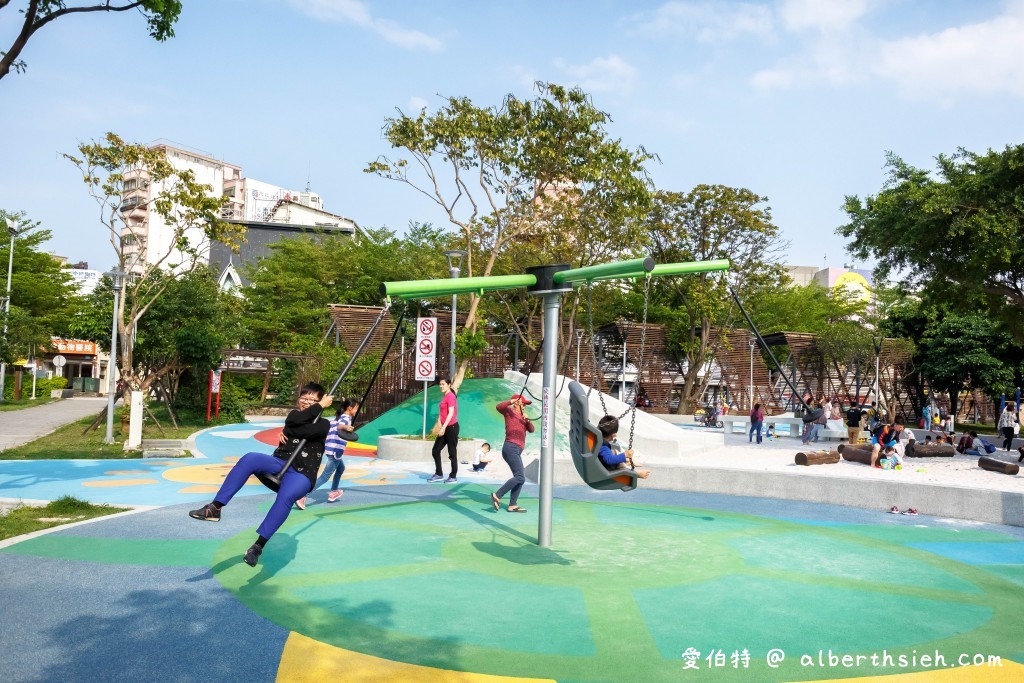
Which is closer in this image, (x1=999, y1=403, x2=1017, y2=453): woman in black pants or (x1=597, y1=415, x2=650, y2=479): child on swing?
(x1=597, y1=415, x2=650, y2=479): child on swing

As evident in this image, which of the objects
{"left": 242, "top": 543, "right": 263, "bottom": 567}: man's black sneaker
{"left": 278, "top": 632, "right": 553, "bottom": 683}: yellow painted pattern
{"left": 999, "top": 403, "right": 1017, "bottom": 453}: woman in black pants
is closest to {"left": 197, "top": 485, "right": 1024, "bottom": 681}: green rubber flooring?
{"left": 278, "top": 632, "right": 553, "bottom": 683}: yellow painted pattern

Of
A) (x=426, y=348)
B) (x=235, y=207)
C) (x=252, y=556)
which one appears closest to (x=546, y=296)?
(x=252, y=556)

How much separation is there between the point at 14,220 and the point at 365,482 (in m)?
49.6

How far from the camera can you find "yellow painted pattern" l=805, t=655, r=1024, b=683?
505 centimetres

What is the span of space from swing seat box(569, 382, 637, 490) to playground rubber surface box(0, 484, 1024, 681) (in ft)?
2.69

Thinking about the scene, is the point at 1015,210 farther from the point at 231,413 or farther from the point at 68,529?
the point at 231,413

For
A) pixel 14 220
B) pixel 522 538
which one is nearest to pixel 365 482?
pixel 522 538

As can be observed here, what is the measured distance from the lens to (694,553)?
28.8 feet

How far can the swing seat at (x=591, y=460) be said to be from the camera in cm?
838

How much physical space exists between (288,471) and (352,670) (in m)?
2.37

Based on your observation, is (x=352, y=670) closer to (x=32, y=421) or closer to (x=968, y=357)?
(x=32, y=421)

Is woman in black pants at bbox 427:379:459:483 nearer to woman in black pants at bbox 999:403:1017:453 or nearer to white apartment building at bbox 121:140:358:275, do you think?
woman in black pants at bbox 999:403:1017:453

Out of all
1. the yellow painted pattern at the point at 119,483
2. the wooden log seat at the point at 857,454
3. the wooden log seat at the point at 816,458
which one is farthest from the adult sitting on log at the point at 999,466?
the yellow painted pattern at the point at 119,483

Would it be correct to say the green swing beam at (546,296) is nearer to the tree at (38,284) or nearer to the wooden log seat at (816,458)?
the wooden log seat at (816,458)
